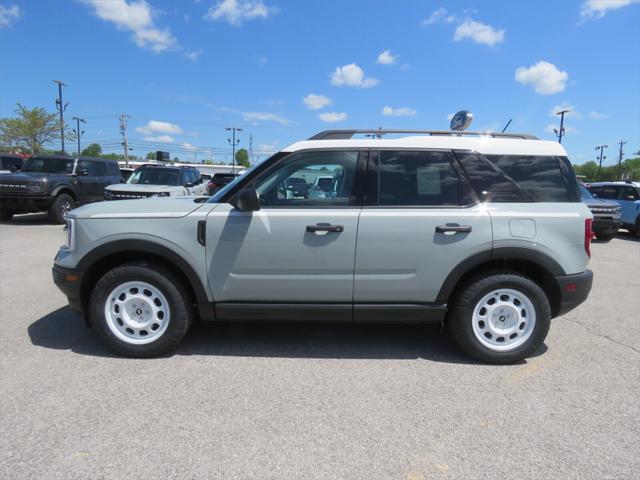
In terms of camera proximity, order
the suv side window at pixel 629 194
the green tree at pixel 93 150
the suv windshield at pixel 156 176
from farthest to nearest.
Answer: the green tree at pixel 93 150, the suv side window at pixel 629 194, the suv windshield at pixel 156 176

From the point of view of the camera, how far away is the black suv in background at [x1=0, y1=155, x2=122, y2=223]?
36.4ft

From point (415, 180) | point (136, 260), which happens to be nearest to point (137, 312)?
point (136, 260)

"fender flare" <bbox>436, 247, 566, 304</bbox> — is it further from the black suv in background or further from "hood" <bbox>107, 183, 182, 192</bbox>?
the black suv in background

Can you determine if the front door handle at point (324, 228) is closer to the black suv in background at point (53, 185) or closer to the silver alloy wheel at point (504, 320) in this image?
the silver alloy wheel at point (504, 320)

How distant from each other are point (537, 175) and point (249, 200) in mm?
2361

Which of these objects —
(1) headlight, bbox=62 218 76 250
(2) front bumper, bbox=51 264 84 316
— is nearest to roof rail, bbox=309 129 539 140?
(1) headlight, bbox=62 218 76 250

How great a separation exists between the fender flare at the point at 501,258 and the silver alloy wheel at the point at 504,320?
0.30 meters

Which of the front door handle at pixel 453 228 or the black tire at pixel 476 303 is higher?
the front door handle at pixel 453 228

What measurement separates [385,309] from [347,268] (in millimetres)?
465

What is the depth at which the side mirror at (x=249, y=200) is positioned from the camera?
3.22 metres

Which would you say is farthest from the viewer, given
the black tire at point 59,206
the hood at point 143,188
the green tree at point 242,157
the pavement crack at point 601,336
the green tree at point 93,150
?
the green tree at point 242,157

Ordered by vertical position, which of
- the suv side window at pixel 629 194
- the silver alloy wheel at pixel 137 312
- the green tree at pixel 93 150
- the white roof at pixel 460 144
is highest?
the green tree at pixel 93 150

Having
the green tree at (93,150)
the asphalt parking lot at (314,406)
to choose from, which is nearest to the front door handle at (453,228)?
the asphalt parking lot at (314,406)

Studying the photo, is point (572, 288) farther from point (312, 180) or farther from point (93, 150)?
point (93, 150)
